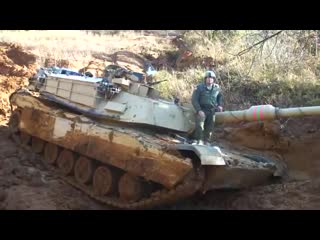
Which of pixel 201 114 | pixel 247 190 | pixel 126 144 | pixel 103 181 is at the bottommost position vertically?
pixel 103 181

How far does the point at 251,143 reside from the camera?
10484mm

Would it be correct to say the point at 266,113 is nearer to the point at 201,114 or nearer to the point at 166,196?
the point at 201,114

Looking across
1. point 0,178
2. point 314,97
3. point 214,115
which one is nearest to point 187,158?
point 214,115

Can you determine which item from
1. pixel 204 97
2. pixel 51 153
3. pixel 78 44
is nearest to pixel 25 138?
pixel 51 153

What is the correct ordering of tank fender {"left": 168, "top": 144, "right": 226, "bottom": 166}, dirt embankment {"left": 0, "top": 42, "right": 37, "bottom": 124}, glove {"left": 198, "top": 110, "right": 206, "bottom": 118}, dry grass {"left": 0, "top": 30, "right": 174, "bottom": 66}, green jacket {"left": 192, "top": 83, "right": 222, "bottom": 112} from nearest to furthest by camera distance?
1. tank fender {"left": 168, "top": 144, "right": 226, "bottom": 166}
2. glove {"left": 198, "top": 110, "right": 206, "bottom": 118}
3. green jacket {"left": 192, "top": 83, "right": 222, "bottom": 112}
4. dirt embankment {"left": 0, "top": 42, "right": 37, "bottom": 124}
5. dry grass {"left": 0, "top": 30, "right": 174, "bottom": 66}

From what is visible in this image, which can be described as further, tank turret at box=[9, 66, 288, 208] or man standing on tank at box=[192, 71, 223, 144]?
man standing on tank at box=[192, 71, 223, 144]

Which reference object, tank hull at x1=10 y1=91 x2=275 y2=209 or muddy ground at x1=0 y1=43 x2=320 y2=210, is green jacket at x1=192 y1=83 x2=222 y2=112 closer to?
tank hull at x1=10 y1=91 x2=275 y2=209

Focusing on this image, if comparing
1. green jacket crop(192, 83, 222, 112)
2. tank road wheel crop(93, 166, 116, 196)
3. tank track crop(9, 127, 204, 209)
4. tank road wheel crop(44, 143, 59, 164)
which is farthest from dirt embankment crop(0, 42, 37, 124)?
green jacket crop(192, 83, 222, 112)

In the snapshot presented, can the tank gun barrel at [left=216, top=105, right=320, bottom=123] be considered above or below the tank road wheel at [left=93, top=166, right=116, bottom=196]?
above

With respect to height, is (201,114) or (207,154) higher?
(201,114)

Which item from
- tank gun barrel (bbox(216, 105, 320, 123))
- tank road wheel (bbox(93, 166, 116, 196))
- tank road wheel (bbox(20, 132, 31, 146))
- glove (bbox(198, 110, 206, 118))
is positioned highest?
tank gun barrel (bbox(216, 105, 320, 123))

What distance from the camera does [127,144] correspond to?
838 centimetres

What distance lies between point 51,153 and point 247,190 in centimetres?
455

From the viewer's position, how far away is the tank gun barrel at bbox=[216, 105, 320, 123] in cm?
837
